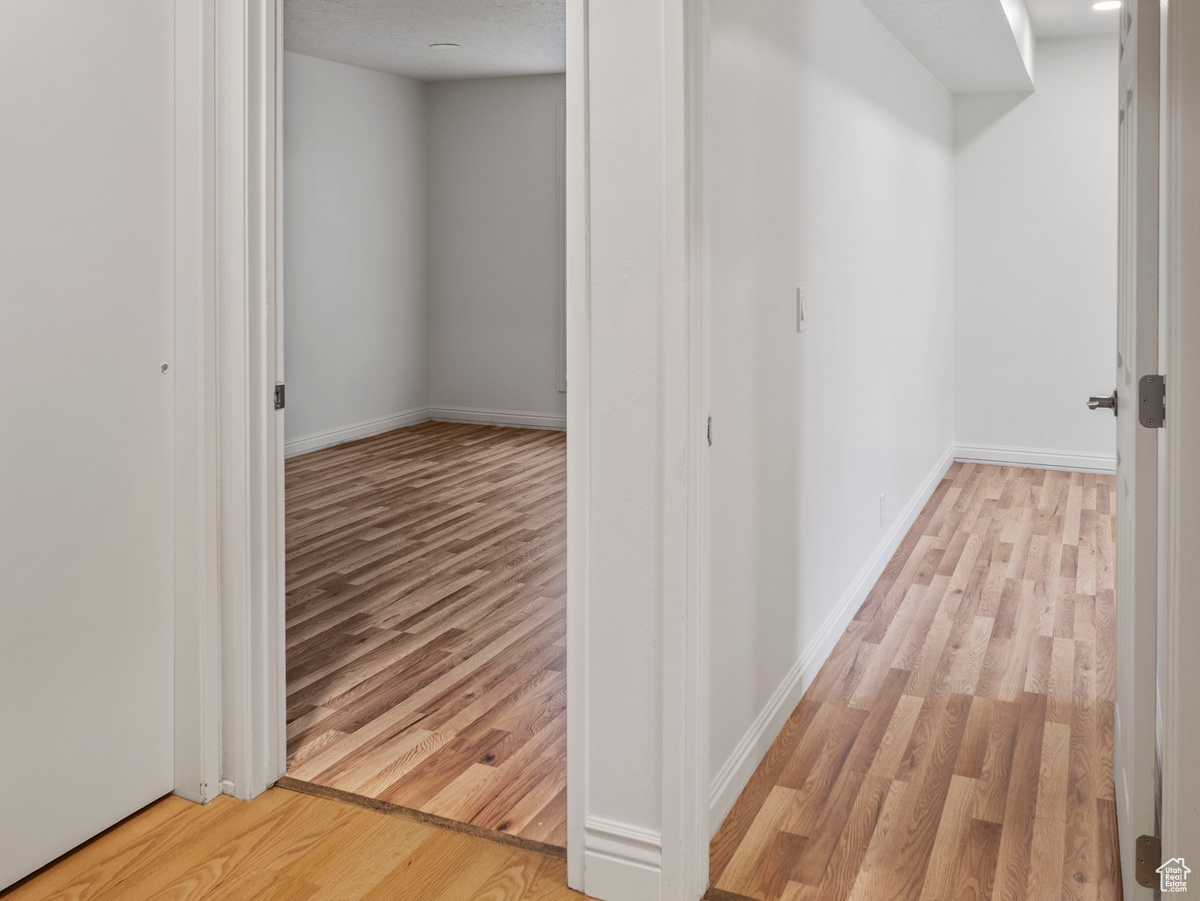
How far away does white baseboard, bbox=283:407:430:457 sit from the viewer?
21.8ft

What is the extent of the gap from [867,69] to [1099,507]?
110 inches

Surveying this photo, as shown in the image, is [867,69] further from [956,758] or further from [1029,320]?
[1029,320]

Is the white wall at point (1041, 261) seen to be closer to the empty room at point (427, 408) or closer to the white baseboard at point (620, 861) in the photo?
the empty room at point (427, 408)

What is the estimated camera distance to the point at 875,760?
2.54 m

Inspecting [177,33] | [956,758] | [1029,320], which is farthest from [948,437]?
[177,33]

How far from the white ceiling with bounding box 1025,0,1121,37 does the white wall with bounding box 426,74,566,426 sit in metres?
3.22

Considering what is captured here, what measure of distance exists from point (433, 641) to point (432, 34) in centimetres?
413

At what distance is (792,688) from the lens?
283cm

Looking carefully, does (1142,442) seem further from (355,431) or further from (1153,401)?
(355,431)

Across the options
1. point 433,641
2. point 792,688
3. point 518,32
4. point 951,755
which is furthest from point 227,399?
point 518,32

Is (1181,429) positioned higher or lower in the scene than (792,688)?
higher

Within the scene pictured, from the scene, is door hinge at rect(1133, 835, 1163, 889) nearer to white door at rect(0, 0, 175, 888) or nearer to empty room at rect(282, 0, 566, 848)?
empty room at rect(282, 0, 566, 848)

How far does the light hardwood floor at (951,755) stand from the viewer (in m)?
2.04

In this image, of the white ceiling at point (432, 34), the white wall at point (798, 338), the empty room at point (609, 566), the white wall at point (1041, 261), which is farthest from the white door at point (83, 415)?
the white wall at point (1041, 261)
